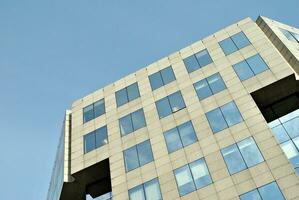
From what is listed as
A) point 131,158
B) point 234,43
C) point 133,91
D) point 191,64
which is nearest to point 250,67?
point 234,43

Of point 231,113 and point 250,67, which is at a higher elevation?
point 250,67

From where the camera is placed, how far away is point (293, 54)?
3825cm

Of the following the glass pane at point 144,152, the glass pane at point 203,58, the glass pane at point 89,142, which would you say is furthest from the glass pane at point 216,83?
the glass pane at point 89,142

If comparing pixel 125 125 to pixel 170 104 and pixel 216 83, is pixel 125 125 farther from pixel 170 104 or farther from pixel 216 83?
pixel 216 83

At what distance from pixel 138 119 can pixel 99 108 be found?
6607mm

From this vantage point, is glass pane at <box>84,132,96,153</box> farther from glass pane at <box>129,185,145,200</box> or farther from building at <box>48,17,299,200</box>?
glass pane at <box>129,185,145,200</box>

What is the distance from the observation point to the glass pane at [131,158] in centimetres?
3844

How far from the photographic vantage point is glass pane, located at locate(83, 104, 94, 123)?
153 ft

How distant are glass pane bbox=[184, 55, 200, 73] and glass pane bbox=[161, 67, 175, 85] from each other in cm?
193

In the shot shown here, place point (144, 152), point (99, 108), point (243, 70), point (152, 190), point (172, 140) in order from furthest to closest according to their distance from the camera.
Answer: point (99, 108), point (243, 70), point (144, 152), point (172, 140), point (152, 190)

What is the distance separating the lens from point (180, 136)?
125 feet

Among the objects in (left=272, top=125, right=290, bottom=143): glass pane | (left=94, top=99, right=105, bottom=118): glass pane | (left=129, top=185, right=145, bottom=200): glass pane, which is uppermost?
(left=94, top=99, right=105, bottom=118): glass pane

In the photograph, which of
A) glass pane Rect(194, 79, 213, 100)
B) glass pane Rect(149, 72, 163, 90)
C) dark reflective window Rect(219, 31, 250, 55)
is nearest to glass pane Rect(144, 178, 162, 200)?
glass pane Rect(194, 79, 213, 100)

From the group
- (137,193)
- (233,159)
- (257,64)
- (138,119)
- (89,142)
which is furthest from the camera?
(89,142)
